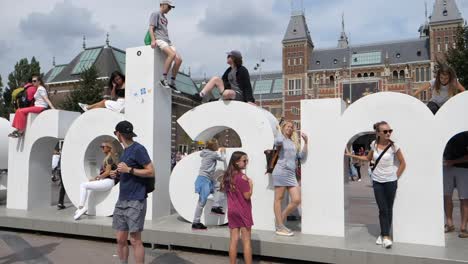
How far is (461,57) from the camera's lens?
20.2m

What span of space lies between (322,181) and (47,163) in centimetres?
591

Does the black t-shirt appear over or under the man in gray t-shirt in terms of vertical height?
under

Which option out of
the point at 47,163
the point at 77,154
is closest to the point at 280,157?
the point at 77,154

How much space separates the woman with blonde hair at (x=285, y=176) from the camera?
5953 millimetres

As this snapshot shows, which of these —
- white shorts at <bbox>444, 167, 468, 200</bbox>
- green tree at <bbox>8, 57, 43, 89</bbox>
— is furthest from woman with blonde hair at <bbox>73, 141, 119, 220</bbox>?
green tree at <bbox>8, 57, 43, 89</bbox>

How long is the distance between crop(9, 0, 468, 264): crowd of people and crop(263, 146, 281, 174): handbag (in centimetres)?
6

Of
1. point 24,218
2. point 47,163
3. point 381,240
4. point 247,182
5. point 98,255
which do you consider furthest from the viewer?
point 47,163

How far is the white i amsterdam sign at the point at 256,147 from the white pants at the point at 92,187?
0.31 meters

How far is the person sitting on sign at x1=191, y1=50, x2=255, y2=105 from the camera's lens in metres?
7.09

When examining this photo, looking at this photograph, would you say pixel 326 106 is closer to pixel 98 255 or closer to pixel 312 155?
pixel 312 155

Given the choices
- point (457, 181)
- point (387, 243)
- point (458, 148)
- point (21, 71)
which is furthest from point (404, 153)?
point (21, 71)

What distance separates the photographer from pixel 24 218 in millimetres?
7199

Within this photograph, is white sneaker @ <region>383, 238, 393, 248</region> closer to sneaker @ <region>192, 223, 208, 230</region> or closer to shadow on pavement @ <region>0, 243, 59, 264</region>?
sneaker @ <region>192, 223, 208, 230</region>

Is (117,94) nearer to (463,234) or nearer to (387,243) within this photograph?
(387,243)
